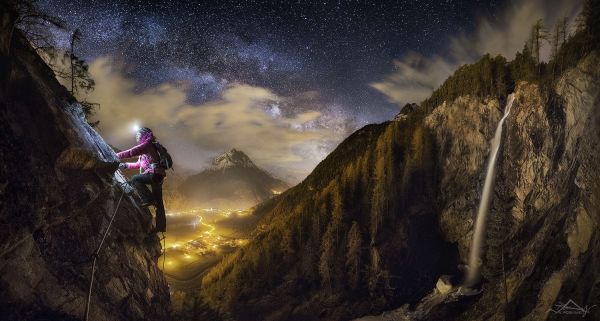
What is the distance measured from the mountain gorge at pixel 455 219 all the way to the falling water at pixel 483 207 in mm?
1201

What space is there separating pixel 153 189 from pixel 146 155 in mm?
1703

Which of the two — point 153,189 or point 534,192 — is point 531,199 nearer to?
point 534,192

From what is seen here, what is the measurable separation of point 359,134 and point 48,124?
341ft

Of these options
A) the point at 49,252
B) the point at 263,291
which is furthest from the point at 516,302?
the point at 49,252

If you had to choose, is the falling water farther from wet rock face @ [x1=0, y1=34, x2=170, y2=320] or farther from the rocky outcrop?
wet rock face @ [x1=0, y1=34, x2=170, y2=320]

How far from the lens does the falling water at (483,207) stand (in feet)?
167

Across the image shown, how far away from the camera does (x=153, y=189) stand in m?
14.8

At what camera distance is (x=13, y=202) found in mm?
8680

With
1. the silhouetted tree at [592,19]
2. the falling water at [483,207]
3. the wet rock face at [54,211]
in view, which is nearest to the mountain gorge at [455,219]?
the silhouetted tree at [592,19]

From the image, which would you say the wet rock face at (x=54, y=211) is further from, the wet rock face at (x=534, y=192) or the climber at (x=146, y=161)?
the wet rock face at (x=534, y=192)

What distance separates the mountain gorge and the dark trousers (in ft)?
109

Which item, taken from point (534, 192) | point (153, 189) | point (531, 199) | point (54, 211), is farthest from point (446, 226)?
point (54, 211)

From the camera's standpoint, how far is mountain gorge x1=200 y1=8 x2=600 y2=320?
107ft

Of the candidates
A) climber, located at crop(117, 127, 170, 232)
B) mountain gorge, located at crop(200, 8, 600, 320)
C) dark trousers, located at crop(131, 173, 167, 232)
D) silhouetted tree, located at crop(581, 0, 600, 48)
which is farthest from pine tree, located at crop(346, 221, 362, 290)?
climber, located at crop(117, 127, 170, 232)
